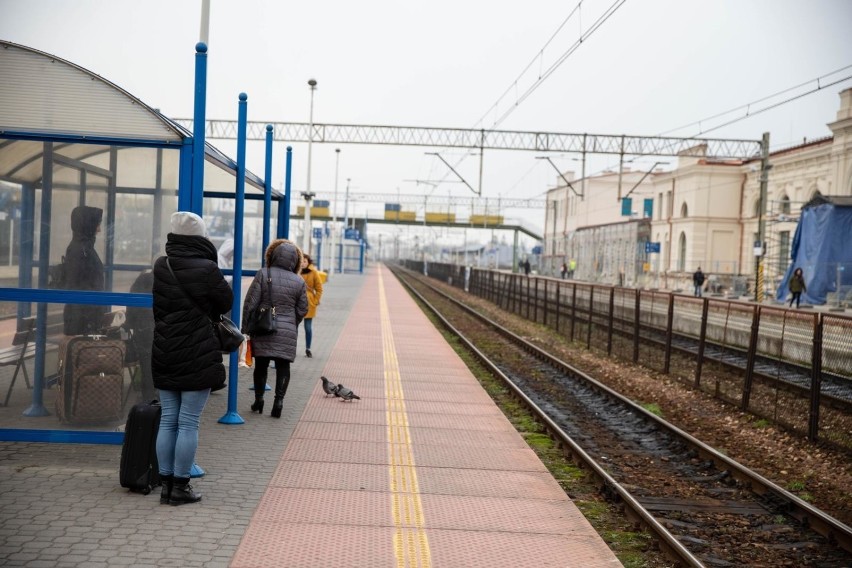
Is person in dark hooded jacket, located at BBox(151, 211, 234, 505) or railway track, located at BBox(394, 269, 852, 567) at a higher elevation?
person in dark hooded jacket, located at BBox(151, 211, 234, 505)

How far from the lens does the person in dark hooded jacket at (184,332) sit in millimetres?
5723

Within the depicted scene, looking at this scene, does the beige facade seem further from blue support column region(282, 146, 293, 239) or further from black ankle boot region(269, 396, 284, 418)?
black ankle boot region(269, 396, 284, 418)

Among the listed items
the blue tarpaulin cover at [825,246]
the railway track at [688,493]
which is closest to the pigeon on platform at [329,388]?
the railway track at [688,493]

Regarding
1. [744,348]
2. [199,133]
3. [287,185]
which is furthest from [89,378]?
[744,348]

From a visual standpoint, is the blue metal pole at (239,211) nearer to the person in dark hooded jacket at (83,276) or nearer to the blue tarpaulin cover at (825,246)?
the person in dark hooded jacket at (83,276)

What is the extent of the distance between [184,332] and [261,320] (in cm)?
275

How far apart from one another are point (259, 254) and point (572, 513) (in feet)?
23.5

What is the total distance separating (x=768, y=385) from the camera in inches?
517

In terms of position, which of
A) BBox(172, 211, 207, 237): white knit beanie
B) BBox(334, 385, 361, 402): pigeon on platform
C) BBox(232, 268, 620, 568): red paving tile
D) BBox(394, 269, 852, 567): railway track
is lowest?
BBox(394, 269, 852, 567): railway track

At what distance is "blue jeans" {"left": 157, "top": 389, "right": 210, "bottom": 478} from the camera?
5828 mm

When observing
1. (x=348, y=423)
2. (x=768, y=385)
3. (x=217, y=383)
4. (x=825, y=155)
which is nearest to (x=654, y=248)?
(x=825, y=155)

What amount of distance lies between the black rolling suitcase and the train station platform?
0.12 metres

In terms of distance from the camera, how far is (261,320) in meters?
8.48

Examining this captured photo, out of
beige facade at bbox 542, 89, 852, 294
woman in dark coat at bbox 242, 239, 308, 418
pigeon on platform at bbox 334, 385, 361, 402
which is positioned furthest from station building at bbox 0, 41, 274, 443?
beige facade at bbox 542, 89, 852, 294
